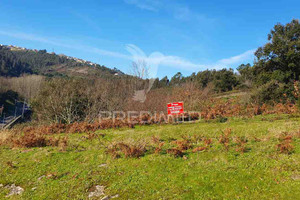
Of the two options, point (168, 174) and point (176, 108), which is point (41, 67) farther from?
point (168, 174)

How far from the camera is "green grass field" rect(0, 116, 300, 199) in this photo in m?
3.49

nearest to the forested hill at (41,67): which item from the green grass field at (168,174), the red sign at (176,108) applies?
the red sign at (176,108)

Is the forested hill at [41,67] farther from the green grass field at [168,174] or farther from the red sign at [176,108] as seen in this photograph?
the green grass field at [168,174]

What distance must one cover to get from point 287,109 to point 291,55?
9698 mm

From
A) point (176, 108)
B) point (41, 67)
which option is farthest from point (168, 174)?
point (41, 67)

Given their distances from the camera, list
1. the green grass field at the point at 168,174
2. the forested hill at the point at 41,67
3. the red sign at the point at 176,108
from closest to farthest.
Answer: the green grass field at the point at 168,174, the red sign at the point at 176,108, the forested hill at the point at 41,67

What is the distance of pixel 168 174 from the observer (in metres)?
4.31

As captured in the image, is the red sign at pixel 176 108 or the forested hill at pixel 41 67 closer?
the red sign at pixel 176 108

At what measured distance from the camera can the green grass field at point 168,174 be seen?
349 cm

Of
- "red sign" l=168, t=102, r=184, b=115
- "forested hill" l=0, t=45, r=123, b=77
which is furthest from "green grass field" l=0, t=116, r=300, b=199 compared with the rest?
"forested hill" l=0, t=45, r=123, b=77

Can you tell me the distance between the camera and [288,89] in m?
18.1

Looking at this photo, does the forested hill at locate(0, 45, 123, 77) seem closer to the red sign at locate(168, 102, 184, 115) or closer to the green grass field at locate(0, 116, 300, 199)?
the red sign at locate(168, 102, 184, 115)

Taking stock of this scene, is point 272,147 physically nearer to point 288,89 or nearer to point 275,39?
point 288,89

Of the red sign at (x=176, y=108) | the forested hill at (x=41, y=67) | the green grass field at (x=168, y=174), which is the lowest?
the green grass field at (x=168, y=174)
